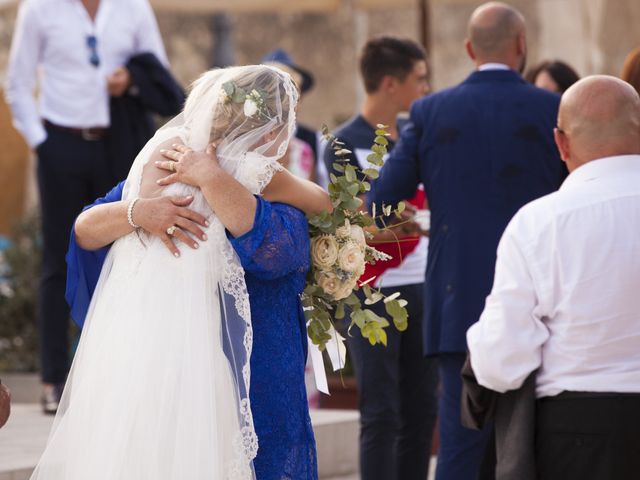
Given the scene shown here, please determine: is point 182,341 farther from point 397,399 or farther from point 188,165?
point 397,399

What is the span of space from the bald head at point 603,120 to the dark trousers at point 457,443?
5.29 ft

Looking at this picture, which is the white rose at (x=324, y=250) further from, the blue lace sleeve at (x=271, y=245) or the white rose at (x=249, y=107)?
the white rose at (x=249, y=107)

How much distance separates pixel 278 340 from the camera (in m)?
4.05

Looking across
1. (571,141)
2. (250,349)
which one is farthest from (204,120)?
(571,141)

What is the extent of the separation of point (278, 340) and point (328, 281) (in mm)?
294

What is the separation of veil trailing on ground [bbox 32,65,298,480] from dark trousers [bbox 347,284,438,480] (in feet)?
5.94

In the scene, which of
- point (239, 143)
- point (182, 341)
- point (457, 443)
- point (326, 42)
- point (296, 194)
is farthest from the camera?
point (326, 42)

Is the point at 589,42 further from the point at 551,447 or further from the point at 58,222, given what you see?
the point at 551,447

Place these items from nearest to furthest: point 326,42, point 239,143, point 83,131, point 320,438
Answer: point 239,143
point 83,131
point 320,438
point 326,42

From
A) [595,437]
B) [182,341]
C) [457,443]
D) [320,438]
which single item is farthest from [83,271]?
[320,438]

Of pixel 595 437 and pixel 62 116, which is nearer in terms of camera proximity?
pixel 595 437

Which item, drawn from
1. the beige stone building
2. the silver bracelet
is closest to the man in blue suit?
the silver bracelet

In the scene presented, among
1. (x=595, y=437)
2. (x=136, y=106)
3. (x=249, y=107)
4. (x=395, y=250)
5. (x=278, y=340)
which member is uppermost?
(x=136, y=106)

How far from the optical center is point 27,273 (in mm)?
9953
